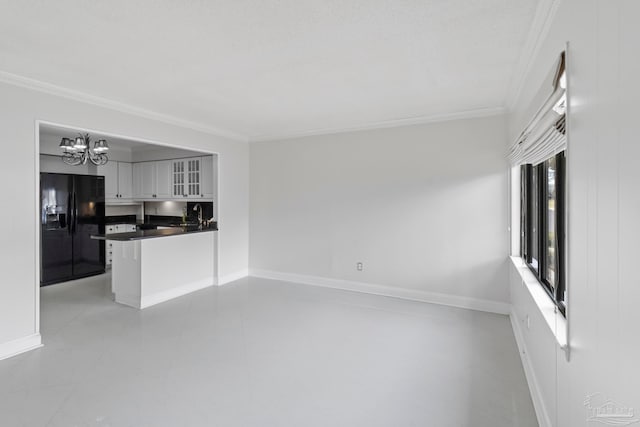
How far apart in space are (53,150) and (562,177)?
7.07 meters

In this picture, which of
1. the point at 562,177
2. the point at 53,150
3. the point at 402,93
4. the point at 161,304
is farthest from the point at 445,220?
the point at 53,150

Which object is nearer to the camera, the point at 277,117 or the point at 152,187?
the point at 277,117

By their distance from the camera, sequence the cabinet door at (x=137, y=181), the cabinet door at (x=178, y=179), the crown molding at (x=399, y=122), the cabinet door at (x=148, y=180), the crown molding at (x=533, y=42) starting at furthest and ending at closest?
the cabinet door at (x=137, y=181)
the cabinet door at (x=148, y=180)
the cabinet door at (x=178, y=179)
the crown molding at (x=399, y=122)
the crown molding at (x=533, y=42)

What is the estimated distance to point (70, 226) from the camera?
5.53 metres

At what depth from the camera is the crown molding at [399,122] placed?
13.4 feet

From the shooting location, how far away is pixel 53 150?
18.4 feet

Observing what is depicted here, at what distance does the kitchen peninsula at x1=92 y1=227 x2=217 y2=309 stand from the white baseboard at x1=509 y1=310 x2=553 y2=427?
4263 mm

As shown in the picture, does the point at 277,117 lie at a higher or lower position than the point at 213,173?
higher

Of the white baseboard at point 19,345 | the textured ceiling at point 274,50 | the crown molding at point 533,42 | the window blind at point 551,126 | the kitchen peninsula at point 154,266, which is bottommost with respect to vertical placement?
the white baseboard at point 19,345

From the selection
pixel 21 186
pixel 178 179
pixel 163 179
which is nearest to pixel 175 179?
pixel 178 179

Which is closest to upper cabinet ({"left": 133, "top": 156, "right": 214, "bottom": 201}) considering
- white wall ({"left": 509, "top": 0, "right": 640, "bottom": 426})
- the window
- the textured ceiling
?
the textured ceiling

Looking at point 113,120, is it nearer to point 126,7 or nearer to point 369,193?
point 126,7

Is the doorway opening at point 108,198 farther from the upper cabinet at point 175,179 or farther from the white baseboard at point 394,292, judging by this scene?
the white baseboard at point 394,292

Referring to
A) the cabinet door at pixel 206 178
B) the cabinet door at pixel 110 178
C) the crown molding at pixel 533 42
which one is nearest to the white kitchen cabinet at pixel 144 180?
the cabinet door at pixel 110 178
